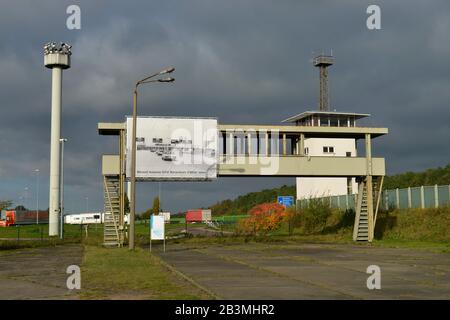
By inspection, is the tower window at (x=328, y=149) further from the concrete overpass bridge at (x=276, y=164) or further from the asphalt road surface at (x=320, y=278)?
the asphalt road surface at (x=320, y=278)

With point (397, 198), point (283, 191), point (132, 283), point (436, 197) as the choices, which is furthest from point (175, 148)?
point (283, 191)

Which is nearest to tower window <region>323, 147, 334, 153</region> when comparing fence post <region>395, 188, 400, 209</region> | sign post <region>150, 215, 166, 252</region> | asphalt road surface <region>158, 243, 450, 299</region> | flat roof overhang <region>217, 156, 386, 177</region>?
fence post <region>395, 188, 400, 209</region>

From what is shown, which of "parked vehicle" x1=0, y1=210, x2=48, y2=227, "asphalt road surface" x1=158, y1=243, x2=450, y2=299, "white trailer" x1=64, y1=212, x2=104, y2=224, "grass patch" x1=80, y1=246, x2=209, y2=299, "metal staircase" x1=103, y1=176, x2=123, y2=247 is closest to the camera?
"grass patch" x1=80, y1=246, x2=209, y2=299

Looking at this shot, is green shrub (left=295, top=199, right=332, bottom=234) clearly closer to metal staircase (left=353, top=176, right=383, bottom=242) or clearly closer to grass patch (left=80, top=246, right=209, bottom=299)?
metal staircase (left=353, top=176, right=383, bottom=242)

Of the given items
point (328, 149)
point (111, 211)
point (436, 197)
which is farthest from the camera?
point (328, 149)

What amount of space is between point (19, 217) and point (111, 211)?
93.0 m

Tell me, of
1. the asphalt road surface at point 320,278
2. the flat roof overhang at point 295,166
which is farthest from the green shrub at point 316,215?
the asphalt road surface at point 320,278

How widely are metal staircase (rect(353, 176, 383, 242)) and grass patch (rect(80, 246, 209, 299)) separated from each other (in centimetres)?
2279

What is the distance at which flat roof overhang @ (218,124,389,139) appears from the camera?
3794 centimetres

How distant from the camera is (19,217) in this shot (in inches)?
4783

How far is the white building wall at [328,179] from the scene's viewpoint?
75375mm

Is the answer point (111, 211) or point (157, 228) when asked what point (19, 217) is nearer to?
point (111, 211)
